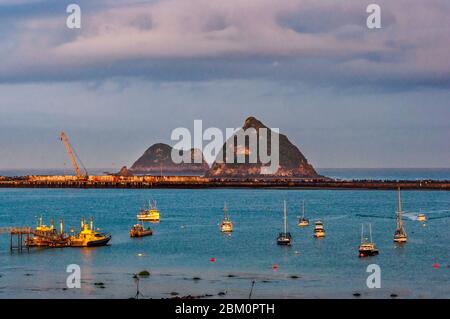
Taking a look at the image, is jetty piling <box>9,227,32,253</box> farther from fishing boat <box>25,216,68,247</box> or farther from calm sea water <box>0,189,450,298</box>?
calm sea water <box>0,189,450,298</box>

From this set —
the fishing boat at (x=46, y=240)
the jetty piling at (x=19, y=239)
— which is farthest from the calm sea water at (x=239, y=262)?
the fishing boat at (x=46, y=240)

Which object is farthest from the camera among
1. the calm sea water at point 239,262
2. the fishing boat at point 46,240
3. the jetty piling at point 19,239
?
the fishing boat at point 46,240

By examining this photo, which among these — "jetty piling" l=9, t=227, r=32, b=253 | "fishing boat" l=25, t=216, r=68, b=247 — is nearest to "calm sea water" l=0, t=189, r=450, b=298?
"jetty piling" l=9, t=227, r=32, b=253

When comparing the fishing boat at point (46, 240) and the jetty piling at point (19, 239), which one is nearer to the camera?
the jetty piling at point (19, 239)

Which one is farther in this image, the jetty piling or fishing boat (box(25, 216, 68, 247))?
fishing boat (box(25, 216, 68, 247))

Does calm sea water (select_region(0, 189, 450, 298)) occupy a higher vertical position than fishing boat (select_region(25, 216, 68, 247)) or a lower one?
lower

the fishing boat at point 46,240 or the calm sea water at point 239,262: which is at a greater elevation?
the fishing boat at point 46,240

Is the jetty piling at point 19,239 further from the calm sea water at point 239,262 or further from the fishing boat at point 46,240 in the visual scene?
the calm sea water at point 239,262
